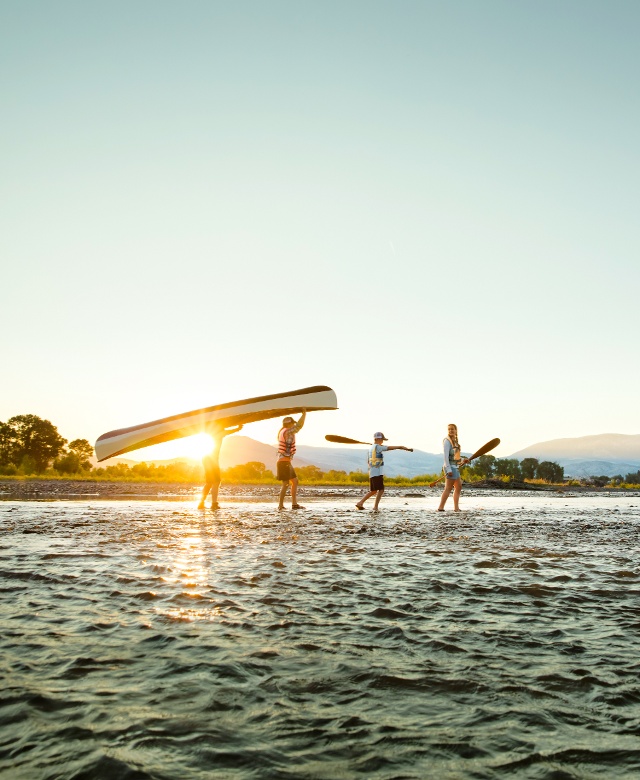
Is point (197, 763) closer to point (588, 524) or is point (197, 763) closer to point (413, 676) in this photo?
point (413, 676)

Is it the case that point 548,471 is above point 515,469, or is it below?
below

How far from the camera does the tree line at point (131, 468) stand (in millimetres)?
48969

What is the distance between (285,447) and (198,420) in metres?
2.54

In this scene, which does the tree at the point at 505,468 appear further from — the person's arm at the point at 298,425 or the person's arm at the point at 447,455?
the person's arm at the point at 298,425

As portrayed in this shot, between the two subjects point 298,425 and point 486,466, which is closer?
point 298,425

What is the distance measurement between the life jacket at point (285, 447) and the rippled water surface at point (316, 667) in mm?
9209

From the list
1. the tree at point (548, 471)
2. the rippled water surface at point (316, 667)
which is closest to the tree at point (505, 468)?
the tree at point (548, 471)

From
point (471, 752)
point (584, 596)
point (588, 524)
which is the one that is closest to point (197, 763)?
point (471, 752)

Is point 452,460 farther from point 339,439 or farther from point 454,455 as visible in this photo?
point 339,439

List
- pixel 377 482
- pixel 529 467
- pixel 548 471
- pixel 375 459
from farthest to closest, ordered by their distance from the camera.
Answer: pixel 548 471, pixel 529 467, pixel 377 482, pixel 375 459

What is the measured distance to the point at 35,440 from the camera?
65.8 meters

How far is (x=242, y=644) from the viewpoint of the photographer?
4410mm

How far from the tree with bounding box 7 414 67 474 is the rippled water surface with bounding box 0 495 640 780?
6225cm

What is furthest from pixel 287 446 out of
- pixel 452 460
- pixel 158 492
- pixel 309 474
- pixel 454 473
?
pixel 309 474
